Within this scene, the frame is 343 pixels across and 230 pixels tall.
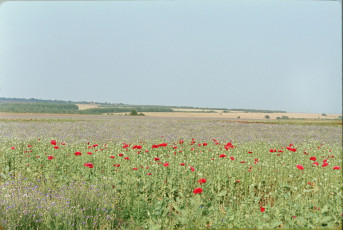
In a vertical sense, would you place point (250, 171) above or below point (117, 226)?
above

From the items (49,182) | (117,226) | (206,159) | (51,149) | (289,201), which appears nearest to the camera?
(117,226)

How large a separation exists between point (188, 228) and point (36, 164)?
5014mm

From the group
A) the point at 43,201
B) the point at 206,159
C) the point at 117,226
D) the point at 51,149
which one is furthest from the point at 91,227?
the point at 51,149

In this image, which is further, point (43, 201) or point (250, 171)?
point (250, 171)

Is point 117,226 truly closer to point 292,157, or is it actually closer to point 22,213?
point 22,213

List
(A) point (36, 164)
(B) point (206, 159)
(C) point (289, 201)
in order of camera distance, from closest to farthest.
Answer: (C) point (289, 201)
(A) point (36, 164)
(B) point (206, 159)

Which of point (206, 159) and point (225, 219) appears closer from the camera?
point (225, 219)

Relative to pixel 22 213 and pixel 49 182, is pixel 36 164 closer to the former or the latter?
pixel 49 182

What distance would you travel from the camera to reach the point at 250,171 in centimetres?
620

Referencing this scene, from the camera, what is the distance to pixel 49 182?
5742 mm

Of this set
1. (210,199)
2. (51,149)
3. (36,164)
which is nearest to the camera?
(210,199)

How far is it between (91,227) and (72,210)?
1.39 ft

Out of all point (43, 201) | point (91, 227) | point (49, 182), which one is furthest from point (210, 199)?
point (49, 182)

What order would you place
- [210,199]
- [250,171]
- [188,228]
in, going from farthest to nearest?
[250,171]
[210,199]
[188,228]
